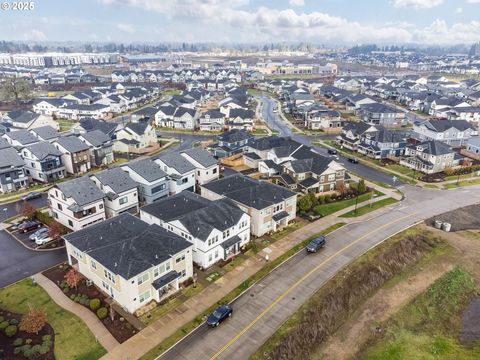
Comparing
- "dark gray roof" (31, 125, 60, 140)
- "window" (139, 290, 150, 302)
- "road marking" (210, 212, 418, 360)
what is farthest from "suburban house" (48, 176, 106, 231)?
"dark gray roof" (31, 125, 60, 140)

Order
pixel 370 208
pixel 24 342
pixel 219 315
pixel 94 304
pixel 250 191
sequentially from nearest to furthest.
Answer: pixel 24 342, pixel 219 315, pixel 94 304, pixel 250 191, pixel 370 208

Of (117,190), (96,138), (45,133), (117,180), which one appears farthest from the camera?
(45,133)

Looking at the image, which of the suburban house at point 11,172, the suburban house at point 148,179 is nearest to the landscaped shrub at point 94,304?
the suburban house at point 148,179

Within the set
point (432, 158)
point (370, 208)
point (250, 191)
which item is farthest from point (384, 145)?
point (250, 191)

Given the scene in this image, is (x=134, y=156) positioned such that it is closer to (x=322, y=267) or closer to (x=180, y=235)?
(x=180, y=235)

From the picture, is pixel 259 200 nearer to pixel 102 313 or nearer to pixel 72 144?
pixel 102 313

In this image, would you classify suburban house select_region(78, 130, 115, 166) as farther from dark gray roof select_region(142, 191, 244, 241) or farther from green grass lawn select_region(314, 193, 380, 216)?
green grass lawn select_region(314, 193, 380, 216)

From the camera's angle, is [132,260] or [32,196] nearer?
[132,260]
